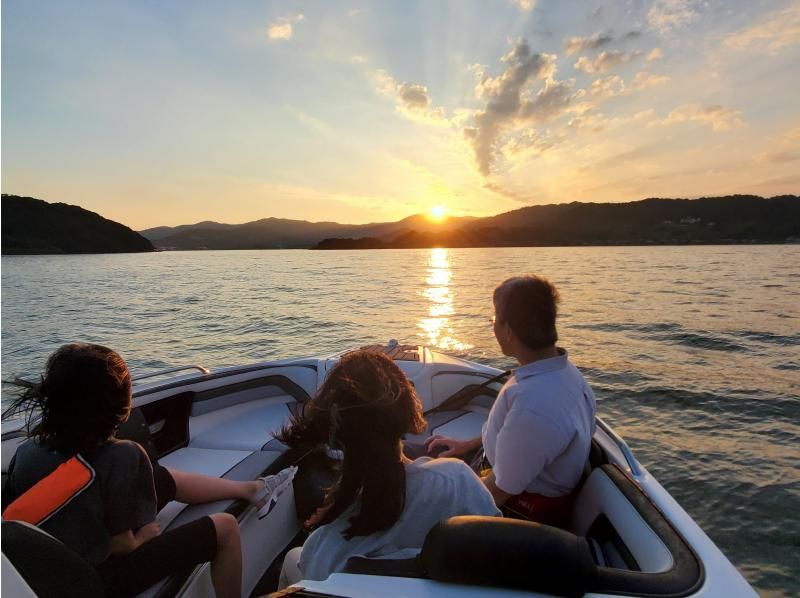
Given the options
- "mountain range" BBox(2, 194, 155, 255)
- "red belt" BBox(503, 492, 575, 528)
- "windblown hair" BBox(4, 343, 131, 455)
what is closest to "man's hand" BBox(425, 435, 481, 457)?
"red belt" BBox(503, 492, 575, 528)

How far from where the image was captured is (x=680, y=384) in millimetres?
9039

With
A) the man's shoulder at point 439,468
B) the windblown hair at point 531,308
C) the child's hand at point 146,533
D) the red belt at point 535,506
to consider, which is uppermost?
the windblown hair at point 531,308

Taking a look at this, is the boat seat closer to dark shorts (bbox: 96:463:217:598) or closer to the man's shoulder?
dark shorts (bbox: 96:463:217:598)

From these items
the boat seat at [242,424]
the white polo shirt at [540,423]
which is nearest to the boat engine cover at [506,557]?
the white polo shirt at [540,423]

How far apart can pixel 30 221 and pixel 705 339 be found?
9771 centimetres

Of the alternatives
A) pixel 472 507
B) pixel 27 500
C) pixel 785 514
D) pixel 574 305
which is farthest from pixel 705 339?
pixel 27 500

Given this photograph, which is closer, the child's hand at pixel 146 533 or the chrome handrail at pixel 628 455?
the child's hand at pixel 146 533

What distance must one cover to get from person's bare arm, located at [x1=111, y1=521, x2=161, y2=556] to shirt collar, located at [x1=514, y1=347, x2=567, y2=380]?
172cm

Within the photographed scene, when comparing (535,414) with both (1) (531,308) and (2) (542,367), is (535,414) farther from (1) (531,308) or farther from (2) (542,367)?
(1) (531,308)

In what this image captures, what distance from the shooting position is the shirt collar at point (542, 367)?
2219mm

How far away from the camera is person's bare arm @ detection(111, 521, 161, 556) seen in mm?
2010

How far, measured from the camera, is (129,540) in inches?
80.1

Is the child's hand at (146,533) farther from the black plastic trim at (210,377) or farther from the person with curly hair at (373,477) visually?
the black plastic trim at (210,377)

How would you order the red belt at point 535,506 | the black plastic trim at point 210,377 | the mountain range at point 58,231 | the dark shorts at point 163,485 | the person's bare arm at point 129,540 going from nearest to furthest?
the person's bare arm at point 129,540
the red belt at point 535,506
the dark shorts at point 163,485
the black plastic trim at point 210,377
the mountain range at point 58,231
